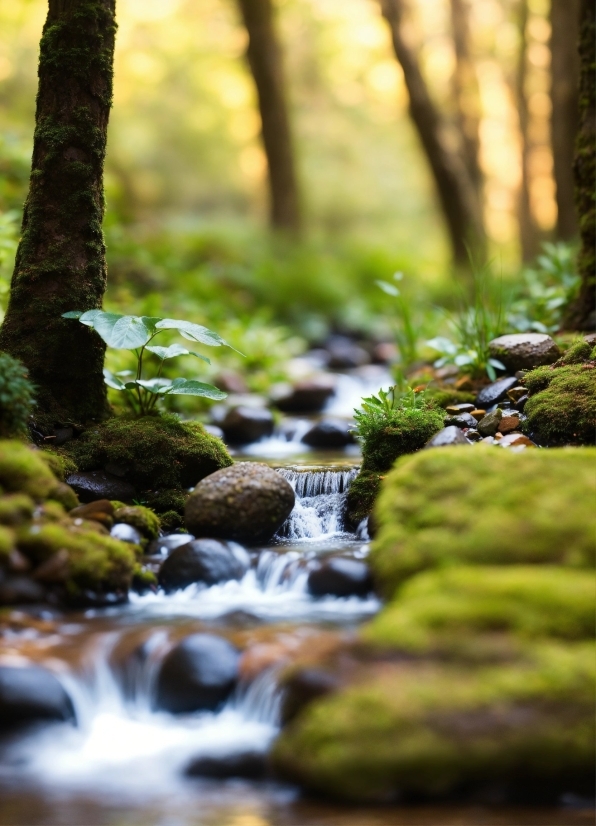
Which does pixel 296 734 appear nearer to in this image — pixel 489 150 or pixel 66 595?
pixel 66 595

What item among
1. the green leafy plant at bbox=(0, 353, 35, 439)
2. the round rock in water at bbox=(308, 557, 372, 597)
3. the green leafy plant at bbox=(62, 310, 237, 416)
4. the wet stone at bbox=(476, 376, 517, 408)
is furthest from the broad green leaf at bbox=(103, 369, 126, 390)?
the wet stone at bbox=(476, 376, 517, 408)

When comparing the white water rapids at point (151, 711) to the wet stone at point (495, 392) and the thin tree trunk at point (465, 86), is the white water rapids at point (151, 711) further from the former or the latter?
the thin tree trunk at point (465, 86)

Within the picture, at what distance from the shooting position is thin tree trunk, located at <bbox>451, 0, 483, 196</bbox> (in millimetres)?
17047

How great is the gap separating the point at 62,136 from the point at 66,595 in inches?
123

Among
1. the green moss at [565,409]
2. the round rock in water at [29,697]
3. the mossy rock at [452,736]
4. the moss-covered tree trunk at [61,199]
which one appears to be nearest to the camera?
the mossy rock at [452,736]

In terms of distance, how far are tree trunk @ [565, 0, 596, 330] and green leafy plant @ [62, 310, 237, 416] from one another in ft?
11.5

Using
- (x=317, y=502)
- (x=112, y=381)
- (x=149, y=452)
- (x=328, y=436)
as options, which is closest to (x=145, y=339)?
(x=112, y=381)

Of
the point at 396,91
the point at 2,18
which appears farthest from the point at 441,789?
the point at 396,91

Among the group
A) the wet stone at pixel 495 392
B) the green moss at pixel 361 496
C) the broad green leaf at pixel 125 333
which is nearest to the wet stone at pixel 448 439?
the green moss at pixel 361 496

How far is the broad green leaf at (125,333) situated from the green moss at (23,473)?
2.83ft

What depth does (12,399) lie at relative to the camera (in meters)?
4.43

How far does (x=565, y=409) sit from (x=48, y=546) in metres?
3.36

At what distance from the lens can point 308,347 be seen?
13039mm

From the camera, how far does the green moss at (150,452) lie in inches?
209
